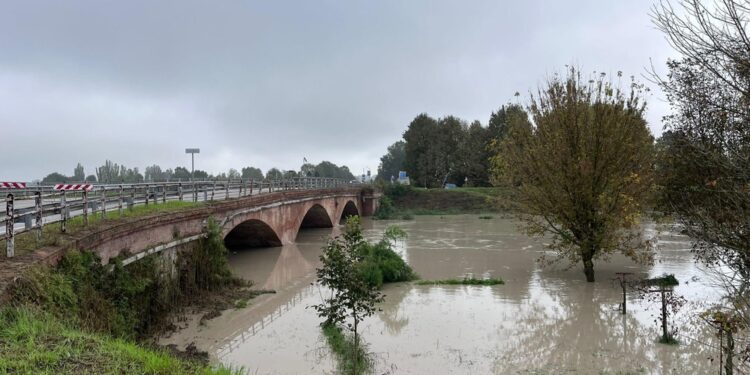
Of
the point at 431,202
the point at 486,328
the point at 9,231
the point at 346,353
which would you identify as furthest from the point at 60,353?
the point at 431,202

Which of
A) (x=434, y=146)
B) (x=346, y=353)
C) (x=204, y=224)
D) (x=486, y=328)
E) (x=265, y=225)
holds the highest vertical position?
(x=434, y=146)

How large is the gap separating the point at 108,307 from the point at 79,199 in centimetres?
429

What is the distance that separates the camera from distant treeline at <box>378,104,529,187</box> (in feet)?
240

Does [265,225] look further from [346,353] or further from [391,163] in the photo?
[391,163]

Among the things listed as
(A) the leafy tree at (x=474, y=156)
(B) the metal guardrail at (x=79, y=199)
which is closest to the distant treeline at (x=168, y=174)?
(B) the metal guardrail at (x=79, y=199)

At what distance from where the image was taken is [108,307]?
31.5 ft

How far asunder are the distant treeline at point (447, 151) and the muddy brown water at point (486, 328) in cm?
5238

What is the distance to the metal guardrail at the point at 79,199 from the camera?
8924mm

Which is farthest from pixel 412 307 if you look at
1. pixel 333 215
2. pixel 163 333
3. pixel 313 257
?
pixel 333 215

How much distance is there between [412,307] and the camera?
14500 millimetres

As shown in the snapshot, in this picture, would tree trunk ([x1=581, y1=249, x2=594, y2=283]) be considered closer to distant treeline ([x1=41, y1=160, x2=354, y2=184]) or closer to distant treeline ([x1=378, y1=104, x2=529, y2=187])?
distant treeline ([x1=41, y1=160, x2=354, y2=184])

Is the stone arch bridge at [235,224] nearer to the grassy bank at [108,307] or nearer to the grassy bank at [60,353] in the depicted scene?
the grassy bank at [108,307]

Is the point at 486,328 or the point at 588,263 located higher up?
the point at 588,263

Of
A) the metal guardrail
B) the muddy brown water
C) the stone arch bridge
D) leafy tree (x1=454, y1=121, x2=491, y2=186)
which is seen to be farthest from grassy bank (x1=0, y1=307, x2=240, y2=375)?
leafy tree (x1=454, y1=121, x2=491, y2=186)
